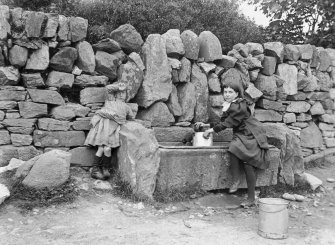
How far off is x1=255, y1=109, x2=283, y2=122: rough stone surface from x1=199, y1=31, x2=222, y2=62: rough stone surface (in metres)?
1.31

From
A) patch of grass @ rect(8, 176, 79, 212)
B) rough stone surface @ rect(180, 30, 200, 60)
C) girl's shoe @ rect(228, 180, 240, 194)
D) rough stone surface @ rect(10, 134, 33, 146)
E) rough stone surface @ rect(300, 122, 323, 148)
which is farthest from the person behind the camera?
rough stone surface @ rect(300, 122, 323, 148)

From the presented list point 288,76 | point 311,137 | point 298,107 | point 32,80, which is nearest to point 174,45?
point 32,80

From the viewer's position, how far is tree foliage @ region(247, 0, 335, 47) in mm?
9062

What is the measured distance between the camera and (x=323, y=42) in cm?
901

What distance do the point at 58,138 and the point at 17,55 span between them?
1193 millimetres

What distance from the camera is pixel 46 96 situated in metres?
5.43

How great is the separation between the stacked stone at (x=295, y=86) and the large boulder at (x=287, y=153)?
1108 millimetres

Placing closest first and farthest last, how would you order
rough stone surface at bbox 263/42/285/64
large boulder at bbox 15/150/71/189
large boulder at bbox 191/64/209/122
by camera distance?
large boulder at bbox 15/150/71/189 < large boulder at bbox 191/64/209/122 < rough stone surface at bbox 263/42/285/64

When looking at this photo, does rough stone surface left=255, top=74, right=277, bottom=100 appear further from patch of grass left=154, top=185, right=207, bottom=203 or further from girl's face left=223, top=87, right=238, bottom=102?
patch of grass left=154, top=185, right=207, bottom=203

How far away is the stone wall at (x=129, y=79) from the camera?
207 inches

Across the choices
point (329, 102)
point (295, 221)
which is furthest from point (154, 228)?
point (329, 102)

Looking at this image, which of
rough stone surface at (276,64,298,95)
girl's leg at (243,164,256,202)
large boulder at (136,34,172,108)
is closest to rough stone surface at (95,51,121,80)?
large boulder at (136,34,172,108)

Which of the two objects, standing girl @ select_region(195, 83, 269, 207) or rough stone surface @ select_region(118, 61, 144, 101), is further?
rough stone surface @ select_region(118, 61, 144, 101)

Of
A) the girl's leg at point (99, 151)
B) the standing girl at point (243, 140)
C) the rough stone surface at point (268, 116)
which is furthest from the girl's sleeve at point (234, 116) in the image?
the rough stone surface at point (268, 116)
